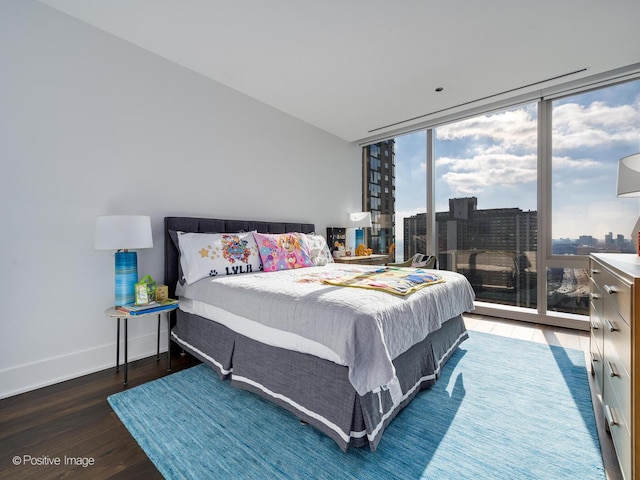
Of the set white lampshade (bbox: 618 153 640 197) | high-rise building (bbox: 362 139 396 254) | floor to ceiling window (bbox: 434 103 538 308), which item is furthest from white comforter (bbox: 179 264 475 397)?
high-rise building (bbox: 362 139 396 254)

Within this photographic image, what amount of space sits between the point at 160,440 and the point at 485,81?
162 inches

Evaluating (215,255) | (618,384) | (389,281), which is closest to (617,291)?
(618,384)

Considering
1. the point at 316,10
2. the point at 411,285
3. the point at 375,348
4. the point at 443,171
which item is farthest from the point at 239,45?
the point at 443,171

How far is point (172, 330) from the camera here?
8.84ft

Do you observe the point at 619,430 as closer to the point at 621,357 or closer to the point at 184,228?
the point at 621,357

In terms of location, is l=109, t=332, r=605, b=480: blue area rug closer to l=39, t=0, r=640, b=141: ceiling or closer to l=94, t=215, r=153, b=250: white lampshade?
l=94, t=215, r=153, b=250: white lampshade

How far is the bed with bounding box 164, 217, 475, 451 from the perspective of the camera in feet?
4.63

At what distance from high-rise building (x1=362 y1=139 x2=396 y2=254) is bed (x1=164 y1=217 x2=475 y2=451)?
246 cm

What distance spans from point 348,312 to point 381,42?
2333 mm

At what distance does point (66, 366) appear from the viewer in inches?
88.0

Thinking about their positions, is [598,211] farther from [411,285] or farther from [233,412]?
[233,412]

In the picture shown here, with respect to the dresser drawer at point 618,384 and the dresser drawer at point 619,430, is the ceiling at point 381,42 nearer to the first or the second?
the dresser drawer at point 618,384

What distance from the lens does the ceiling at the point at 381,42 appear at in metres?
2.16

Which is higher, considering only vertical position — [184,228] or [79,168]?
[79,168]
